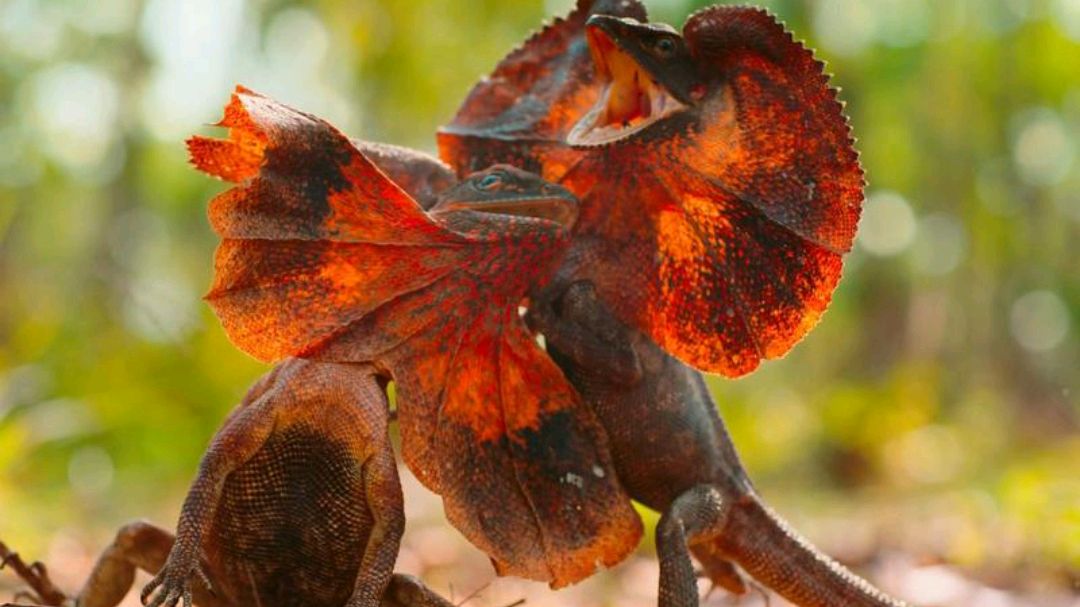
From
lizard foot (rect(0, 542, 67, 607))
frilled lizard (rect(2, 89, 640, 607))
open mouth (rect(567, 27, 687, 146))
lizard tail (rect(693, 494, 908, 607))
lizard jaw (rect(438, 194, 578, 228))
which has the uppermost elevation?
open mouth (rect(567, 27, 687, 146))

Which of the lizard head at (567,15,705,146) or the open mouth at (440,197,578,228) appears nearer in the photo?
the open mouth at (440,197,578,228)

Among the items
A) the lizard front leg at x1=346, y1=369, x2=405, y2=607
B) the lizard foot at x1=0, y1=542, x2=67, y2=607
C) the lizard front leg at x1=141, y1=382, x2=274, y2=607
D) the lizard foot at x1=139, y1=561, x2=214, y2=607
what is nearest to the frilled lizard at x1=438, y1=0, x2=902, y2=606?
the lizard front leg at x1=346, y1=369, x2=405, y2=607

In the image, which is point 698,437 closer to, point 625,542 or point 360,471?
point 625,542

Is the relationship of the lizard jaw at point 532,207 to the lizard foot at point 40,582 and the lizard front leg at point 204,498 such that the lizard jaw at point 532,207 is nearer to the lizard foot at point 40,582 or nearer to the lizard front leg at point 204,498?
the lizard front leg at point 204,498

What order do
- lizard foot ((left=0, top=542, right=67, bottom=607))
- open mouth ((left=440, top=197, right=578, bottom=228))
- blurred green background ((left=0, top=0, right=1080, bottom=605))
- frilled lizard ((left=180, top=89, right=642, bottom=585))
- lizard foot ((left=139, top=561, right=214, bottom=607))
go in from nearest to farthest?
lizard foot ((left=139, top=561, right=214, bottom=607)) → frilled lizard ((left=180, top=89, right=642, bottom=585)) → open mouth ((left=440, top=197, right=578, bottom=228)) → lizard foot ((left=0, top=542, right=67, bottom=607)) → blurred green background ((left=0, top=0, right=1080, bottom=605))

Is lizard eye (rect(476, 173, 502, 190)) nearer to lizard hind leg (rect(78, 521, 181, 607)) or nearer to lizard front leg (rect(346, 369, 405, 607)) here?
lizard front leg (rect(346, 369, 405, 607))

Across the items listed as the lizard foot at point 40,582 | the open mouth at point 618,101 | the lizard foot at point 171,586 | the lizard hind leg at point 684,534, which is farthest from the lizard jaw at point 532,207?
the lizard foot at point 40,582
